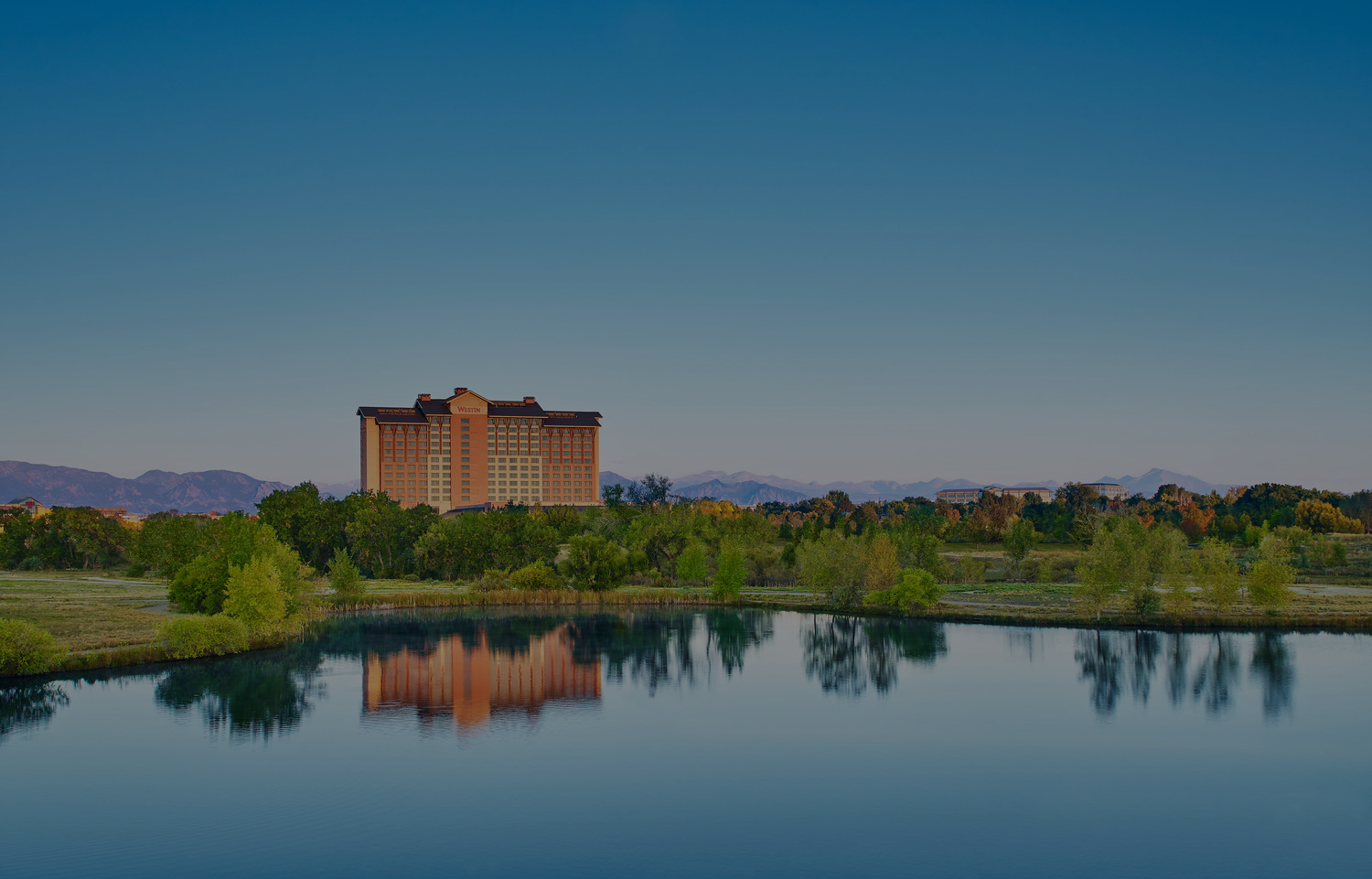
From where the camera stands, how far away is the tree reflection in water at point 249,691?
124 ft

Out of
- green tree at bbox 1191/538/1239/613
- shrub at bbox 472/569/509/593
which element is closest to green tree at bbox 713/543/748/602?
shrub at bbox 472/569/509/593

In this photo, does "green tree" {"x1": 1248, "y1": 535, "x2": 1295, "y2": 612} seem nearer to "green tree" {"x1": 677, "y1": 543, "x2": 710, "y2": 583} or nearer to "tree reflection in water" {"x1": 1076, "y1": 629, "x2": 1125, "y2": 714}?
"tree reflection in water" {"x1": 1076, "y1": 629, "x2": 1125, "y2": 714}

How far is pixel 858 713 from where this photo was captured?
1590 inches

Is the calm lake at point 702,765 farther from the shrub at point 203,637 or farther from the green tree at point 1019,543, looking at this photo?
the green tree at point 1019,543

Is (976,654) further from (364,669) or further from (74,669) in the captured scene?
(74,669)

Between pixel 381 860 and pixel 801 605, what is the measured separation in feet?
180

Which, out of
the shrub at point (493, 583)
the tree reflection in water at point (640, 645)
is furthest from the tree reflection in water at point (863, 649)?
the shrub at point (493, 583)

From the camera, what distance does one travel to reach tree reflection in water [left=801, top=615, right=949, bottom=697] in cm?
4744

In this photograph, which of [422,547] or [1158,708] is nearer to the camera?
[1158,708]

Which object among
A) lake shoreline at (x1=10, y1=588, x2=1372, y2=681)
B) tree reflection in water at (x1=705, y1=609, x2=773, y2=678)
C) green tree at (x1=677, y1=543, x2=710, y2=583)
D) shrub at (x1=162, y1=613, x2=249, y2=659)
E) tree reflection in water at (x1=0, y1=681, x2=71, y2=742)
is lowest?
tree reflection in water at (x1=705, y1=609, x2=773, y2=678)

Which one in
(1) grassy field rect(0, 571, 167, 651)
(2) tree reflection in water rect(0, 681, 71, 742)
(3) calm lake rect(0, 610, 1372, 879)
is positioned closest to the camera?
(3) calm lake rect(0, 610, 1372, 879)

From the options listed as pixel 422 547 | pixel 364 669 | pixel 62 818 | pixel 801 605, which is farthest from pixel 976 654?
pixel 422 547

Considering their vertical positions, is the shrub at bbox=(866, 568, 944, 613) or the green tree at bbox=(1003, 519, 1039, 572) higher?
the green tree at bbox=(1003, 519, 1039, 572)

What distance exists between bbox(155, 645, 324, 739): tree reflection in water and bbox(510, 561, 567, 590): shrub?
1230 inches
